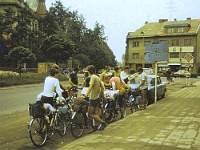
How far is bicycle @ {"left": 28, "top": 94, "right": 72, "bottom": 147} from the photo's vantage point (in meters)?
6.84

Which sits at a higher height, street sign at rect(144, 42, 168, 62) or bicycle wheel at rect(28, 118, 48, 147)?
street sign at rect(144, 42, 168, 62)

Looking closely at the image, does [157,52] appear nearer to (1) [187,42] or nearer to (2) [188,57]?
(2) [188,57]

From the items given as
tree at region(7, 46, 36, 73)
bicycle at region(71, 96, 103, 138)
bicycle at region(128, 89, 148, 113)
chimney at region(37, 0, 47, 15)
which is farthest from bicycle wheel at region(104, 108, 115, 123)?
chimney at region(37, 0, 47, 15)

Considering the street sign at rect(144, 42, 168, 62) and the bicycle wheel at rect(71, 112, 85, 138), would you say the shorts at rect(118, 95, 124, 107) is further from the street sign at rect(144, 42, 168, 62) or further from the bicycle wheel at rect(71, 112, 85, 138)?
the street sign at rect(144, 42, 168, 62)

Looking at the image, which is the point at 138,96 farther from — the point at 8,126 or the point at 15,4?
the point at 15,4

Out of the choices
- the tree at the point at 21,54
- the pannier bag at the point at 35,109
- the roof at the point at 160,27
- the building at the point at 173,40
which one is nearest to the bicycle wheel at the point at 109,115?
the pannier bag at the point at 35,109

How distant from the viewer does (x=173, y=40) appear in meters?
72.2

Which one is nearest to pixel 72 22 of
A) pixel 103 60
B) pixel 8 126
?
pixel 103 60

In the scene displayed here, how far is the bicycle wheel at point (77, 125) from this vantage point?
7.86 m

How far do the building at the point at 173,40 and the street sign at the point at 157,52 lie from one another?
53951 mm

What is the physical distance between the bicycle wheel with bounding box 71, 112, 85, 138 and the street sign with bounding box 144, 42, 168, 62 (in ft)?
25.3

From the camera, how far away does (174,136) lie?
7.20m

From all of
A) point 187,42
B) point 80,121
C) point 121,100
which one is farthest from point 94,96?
point 187,42

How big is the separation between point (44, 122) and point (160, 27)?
2847 inches
